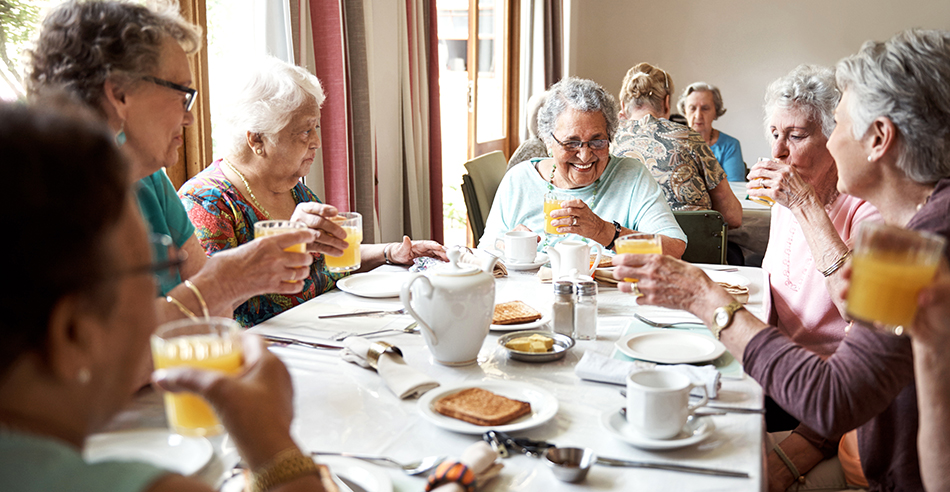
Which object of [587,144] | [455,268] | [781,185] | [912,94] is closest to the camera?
[912,94]

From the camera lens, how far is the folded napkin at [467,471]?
946mm

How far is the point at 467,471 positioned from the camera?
950mm

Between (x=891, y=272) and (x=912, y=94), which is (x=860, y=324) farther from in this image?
(x=912, y=94)

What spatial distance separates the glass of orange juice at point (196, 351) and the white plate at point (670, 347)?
85 centimetres

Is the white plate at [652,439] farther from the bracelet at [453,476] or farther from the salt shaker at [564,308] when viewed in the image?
the salt shaker at [564,308]

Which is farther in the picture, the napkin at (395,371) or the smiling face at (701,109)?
the smiling face at (701,109)

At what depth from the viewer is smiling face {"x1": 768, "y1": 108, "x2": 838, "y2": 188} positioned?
7.04 feet

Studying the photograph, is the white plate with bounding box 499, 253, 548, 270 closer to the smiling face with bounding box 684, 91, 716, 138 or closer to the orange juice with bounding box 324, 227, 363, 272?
the orange juice with bounding box 324, 227, 363, 272

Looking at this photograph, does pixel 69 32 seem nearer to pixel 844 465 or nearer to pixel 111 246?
A: pixel 111 246

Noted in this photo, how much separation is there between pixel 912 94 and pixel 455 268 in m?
0.89

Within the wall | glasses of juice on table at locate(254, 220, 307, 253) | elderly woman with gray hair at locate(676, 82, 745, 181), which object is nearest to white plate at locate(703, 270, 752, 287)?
glasses of juice on table at locate(254, 220, 307, 253)

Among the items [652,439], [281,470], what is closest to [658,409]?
[652,439]

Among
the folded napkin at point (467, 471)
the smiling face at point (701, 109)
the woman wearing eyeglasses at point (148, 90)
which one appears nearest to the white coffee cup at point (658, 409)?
the folded napkin at point (467, 471)

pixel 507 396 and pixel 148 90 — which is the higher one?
pixel 148 90
